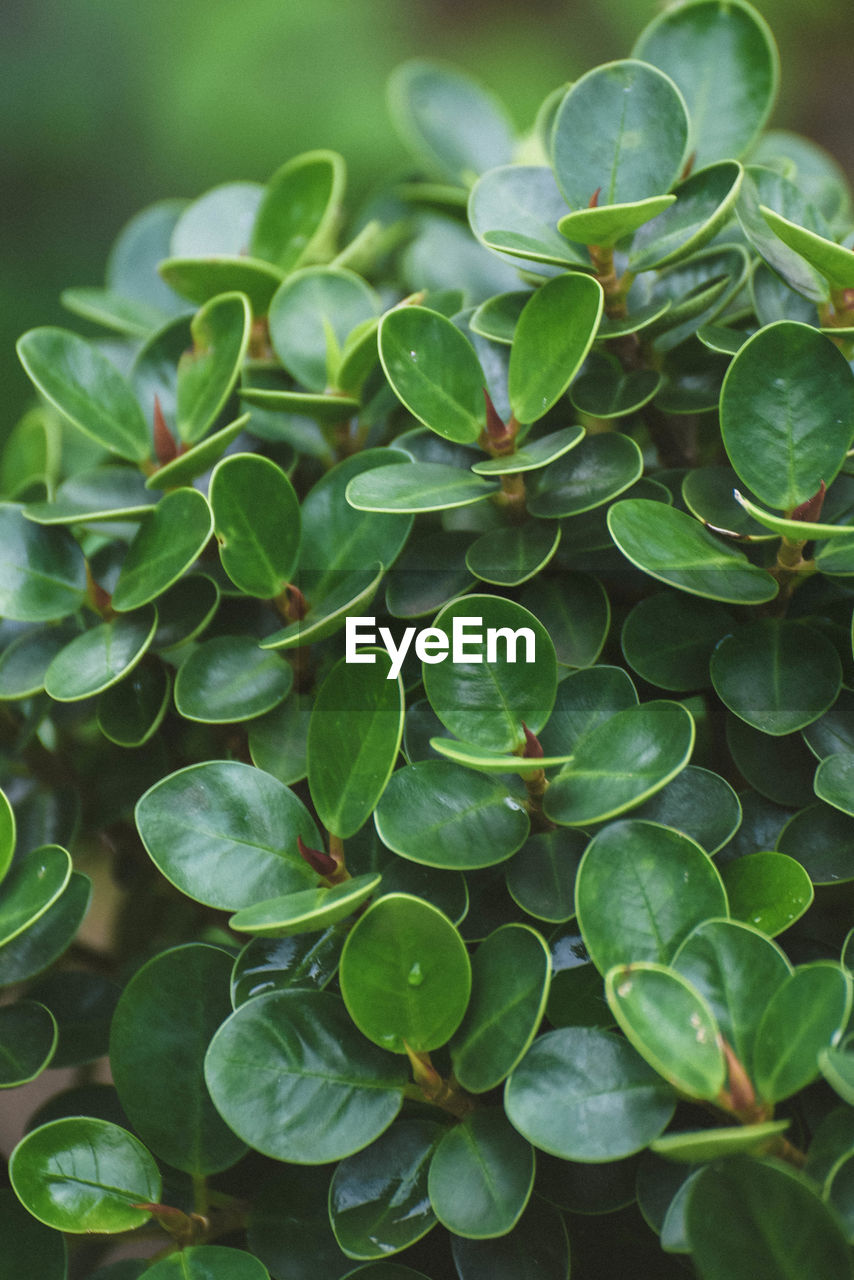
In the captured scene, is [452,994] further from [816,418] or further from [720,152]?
[720,152]

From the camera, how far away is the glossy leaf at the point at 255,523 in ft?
1.71

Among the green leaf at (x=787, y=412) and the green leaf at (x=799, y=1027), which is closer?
the green leaf at (x=799, y=1027)

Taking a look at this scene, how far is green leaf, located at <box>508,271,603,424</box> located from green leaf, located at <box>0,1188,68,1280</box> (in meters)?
0.44

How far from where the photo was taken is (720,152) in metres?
0.64

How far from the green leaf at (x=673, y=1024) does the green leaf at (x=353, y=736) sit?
0.13 metres

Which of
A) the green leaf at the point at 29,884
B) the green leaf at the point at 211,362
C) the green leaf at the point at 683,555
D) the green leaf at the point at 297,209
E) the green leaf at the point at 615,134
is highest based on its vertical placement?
the green leaf at the point at 615,134

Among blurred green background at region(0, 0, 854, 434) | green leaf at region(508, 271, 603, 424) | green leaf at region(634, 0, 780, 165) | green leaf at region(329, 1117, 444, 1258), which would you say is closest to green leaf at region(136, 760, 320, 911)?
green leaf at region(329, 1117, 444, 1258)

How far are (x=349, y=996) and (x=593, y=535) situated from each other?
0.25 metres

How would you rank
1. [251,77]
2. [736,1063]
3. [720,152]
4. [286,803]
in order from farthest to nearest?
[251,77] → [720,152] → [286,803] → [736,1063]

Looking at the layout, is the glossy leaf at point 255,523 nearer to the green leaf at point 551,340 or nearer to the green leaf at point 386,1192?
the green leaf at point 551,340

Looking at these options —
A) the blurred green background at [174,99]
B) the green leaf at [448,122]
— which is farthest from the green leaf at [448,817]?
the blurred green background at [174,99]

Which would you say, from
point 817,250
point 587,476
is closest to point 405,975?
point 587,476

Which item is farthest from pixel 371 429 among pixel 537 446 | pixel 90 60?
pixel 90 60

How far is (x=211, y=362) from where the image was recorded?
1.98 feet
